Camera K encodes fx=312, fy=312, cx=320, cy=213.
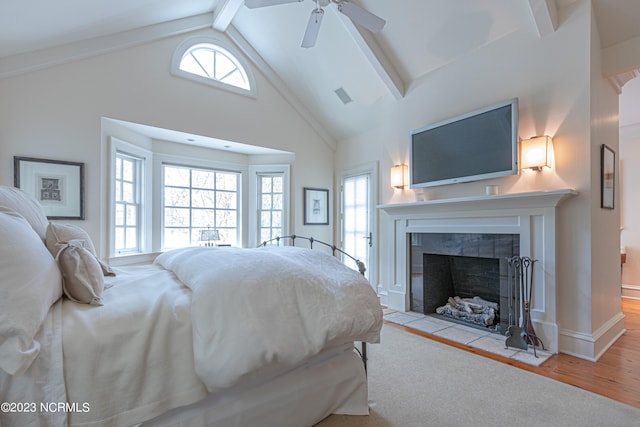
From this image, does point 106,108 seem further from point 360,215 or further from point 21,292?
point 360,215

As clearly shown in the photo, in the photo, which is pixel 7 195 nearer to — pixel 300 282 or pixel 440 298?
pixel 300 282

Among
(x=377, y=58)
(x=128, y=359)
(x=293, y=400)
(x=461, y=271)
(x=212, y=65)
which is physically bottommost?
(x=293, y=400)

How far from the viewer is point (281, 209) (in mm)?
5348

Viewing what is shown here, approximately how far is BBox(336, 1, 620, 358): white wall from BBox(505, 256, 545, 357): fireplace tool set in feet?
0.83

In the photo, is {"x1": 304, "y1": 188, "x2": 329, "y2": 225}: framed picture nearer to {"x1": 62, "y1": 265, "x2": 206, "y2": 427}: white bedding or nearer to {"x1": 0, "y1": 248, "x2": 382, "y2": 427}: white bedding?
{"x1": 0, "y1": 248, "x2": 382, "y2": 427}: white bedding

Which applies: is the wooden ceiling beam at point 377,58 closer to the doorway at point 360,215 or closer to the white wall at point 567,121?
the white wall at point 567,121

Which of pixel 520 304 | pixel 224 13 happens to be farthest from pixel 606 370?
pixel 224 13

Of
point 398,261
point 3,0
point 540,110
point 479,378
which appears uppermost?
point 3,0

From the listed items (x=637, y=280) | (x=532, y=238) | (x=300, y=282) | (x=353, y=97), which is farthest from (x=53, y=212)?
(x=637, y=280)

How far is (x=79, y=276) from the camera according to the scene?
136 cm

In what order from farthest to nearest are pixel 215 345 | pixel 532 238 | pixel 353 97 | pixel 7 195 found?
pixel 353 97 < pixel 532 238 < pixel 7 195 < pixel 215 345

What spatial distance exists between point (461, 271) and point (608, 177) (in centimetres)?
177

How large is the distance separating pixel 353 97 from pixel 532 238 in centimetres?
307

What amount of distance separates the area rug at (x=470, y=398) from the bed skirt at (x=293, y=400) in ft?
0.45
